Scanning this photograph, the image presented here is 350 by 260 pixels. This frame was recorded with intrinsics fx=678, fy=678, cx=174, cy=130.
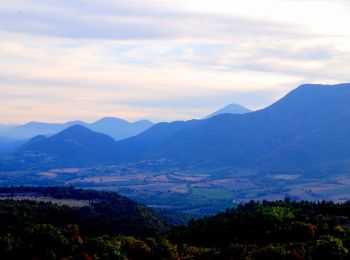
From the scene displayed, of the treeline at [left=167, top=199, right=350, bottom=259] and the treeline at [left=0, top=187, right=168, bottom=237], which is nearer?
the treeline at [left=167, top=199, right=350, bottom=259]

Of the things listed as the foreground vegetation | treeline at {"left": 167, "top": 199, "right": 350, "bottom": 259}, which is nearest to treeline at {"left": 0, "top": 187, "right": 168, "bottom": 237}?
the foreground vegetation

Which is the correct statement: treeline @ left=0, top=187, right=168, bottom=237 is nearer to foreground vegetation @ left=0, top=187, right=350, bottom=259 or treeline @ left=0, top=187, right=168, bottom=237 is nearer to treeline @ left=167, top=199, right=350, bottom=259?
foreground vegetation @ left=0, top=187, right=350, bottom=259

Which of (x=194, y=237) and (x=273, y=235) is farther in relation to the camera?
(x=194, y=237)

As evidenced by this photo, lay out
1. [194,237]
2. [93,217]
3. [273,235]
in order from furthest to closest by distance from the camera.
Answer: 1. [93,217]
2. [194,237]
3. [273,235]

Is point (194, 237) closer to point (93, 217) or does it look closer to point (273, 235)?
point (273, 235)

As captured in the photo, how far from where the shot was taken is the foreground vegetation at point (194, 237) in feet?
141

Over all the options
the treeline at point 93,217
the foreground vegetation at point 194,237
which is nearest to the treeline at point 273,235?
the foreground vegetation at point 194,237

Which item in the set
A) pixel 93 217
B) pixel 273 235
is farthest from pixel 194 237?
pixel 93 217

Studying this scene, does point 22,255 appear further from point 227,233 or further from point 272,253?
point 227,233

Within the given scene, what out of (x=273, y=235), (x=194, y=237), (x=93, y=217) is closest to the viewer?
(x=273, y=235)

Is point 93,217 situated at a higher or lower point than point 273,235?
lower

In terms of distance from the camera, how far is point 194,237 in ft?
198

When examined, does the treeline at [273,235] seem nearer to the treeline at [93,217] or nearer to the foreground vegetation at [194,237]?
the foreground vegetation at [194,237]

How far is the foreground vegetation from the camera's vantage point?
4312 cm
